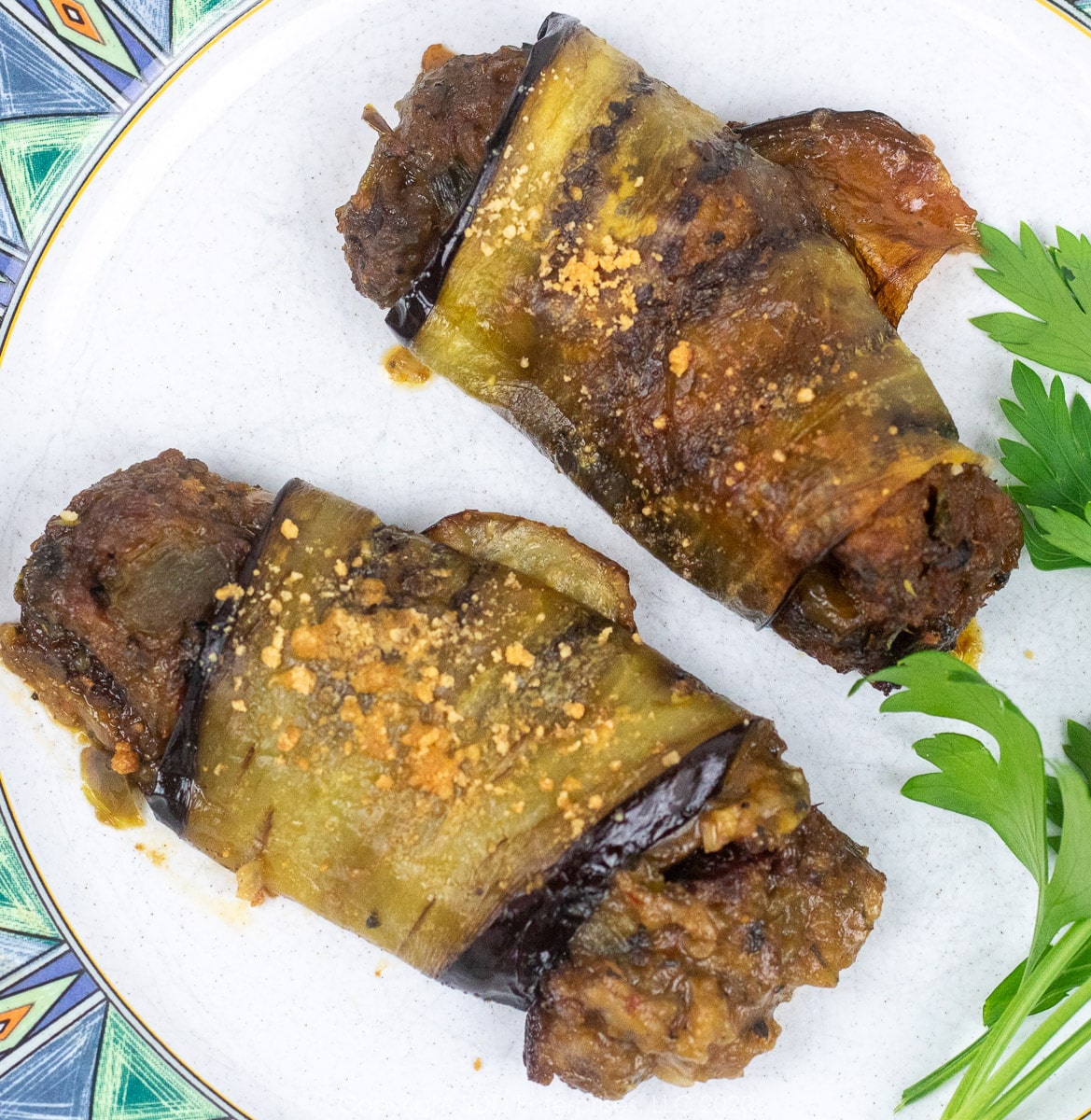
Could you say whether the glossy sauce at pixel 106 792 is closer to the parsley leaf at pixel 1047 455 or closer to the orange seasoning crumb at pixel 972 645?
the orange seasoning crumb at pixel 972 645

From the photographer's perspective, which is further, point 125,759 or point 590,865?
point 125,759

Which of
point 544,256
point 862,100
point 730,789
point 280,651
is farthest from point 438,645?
point 862,100

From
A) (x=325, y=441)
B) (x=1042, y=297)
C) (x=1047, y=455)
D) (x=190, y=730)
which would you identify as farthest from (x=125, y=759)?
(x=1042, y=297)

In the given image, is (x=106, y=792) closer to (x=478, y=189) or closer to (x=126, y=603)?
A: (x=126, y=603)

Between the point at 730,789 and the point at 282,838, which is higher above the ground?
the point at 730,789

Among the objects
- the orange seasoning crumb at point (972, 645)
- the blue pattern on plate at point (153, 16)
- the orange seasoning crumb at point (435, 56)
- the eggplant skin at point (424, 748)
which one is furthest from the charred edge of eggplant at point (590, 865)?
the blue pattern on plate at point (153, 16)

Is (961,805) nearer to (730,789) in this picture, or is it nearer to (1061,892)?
(1061,892)

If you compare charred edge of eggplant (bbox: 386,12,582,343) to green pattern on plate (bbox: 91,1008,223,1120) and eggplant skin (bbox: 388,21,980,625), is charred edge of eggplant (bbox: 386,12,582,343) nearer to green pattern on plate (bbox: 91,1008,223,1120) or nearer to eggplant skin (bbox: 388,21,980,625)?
eggplant skin (bbox: 388,21,980,625)

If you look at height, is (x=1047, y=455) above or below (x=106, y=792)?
above
